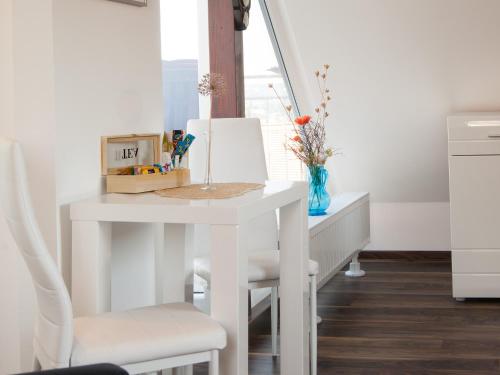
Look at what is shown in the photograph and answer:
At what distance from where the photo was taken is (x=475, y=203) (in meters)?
4.07

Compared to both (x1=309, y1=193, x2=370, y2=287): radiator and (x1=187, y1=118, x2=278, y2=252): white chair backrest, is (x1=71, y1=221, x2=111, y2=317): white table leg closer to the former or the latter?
(x1=187, y1=118, x2=278, y2=252): white chair backrest

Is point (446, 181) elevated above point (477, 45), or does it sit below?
below

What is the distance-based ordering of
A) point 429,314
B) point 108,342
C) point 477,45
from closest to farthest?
point 108,342 → point 429,314 → point 477,45

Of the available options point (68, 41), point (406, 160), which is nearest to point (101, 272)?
point (68, 41)

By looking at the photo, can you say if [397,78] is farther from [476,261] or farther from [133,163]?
[133,163]

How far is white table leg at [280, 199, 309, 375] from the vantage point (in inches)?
101

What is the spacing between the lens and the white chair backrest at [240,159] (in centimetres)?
331

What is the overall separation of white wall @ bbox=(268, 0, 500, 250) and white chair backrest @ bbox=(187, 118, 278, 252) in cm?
119

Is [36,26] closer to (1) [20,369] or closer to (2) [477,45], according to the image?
(1) [20,369]

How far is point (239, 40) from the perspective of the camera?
4.01 m

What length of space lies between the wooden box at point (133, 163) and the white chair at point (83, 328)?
48 centimetres

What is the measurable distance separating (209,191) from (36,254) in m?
0.73

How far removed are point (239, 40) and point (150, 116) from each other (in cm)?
144

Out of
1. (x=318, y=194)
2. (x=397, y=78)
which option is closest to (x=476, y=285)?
(x=318, y=194)
